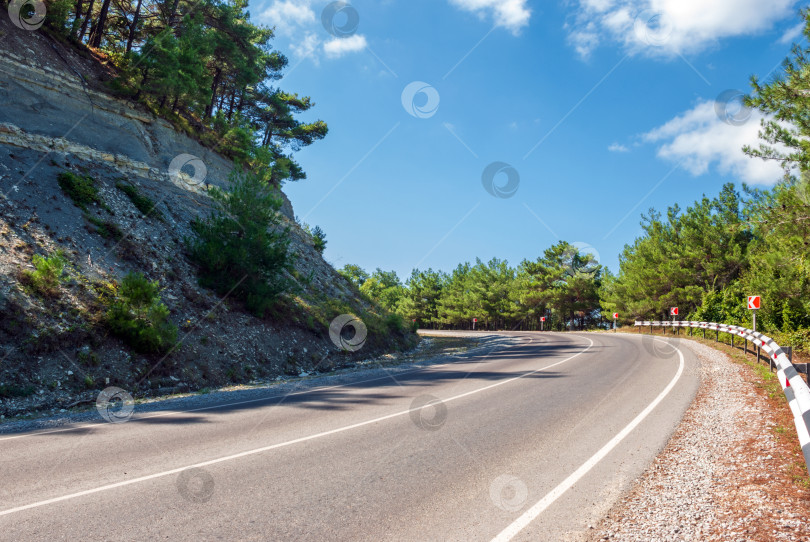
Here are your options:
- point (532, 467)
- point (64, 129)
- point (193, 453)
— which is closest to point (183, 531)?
point (193, 453)

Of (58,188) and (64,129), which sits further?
(64,129)

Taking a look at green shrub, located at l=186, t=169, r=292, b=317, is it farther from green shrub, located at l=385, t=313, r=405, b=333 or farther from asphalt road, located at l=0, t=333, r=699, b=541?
green shrub, located at l=385, t=313, r=405, b=333

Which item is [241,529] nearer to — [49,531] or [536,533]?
[49,531]

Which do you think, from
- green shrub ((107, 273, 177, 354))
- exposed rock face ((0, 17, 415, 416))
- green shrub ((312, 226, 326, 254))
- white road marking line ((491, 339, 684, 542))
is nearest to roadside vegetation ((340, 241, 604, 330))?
green shrub ((312, 226, 326, 254))

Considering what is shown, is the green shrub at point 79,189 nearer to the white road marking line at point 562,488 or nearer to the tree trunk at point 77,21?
the tree trunk at point 77,21

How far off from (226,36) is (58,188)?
50.0 ft

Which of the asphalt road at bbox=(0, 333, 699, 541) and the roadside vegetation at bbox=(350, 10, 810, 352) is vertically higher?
the roadside vegetation at bbox=(350, 10, 810, 352)

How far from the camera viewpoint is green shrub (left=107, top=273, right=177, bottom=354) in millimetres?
12414

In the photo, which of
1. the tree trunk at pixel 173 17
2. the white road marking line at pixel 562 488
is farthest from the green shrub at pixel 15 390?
the tree trunk at pixel 173 17

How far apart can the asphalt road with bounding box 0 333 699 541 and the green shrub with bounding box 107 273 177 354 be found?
15.2ft

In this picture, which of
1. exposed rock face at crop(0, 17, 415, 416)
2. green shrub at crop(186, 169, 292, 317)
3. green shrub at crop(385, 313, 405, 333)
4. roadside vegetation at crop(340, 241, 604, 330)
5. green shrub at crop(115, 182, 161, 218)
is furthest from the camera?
roadside vegetation at crop(340, 241, 604, 330)

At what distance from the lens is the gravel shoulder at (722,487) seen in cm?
355

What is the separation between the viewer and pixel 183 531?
3650 mm

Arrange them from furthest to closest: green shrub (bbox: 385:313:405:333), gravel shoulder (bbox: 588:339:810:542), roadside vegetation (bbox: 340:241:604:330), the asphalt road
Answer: roadside vegetation (bbox: 340:241:604:330), green shrub (bbox: 385:313:405:333), the asphalt road, gravel shoulder (bbox: 588:339:810:542)
